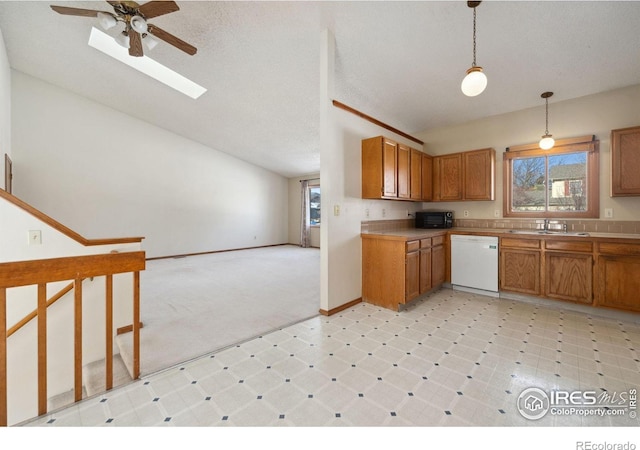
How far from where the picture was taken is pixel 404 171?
3.80 meters

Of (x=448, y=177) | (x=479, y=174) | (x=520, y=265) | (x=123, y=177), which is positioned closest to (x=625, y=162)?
(x=479, y=174)

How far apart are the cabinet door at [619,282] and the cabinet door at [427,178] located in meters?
2.16

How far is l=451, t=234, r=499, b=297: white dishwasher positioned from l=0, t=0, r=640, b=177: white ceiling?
1.98m

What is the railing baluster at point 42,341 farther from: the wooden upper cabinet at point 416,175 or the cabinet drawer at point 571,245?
the cabinet drawer at point 571,245

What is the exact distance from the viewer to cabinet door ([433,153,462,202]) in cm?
426

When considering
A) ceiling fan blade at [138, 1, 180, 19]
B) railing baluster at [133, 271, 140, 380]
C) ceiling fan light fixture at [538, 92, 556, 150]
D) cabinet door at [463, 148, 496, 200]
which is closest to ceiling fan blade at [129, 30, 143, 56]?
ceiling fan blade at [138, 1, 180, 19]

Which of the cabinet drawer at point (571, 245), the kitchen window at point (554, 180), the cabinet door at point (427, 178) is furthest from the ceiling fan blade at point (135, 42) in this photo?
the cabinet drawer at point (571, 245)

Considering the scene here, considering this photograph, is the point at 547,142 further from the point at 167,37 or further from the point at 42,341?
the point at 42,341

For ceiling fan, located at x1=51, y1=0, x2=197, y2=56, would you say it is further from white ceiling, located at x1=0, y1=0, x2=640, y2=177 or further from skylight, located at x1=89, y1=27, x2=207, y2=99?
skylight, located at x1=89, y1=27, x2=207, y2=99

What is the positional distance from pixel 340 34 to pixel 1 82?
16.5 ft

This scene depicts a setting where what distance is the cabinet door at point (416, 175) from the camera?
400 cm

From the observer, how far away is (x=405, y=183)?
3836mm

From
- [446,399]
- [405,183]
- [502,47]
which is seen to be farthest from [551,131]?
[446,399]
